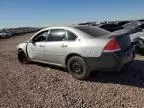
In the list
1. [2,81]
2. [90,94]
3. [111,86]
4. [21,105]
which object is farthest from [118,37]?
[2,81]

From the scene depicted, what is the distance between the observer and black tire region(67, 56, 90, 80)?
588 centimetres

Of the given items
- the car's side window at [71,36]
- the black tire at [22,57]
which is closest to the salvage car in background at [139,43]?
the car's side window at [71,36]

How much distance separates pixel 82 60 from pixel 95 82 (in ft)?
2.22

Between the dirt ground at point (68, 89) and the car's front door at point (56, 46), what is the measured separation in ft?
1.66

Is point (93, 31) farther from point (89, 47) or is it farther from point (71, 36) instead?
point (89, 47)

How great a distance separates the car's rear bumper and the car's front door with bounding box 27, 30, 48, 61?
2057 mm

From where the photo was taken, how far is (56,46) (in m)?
6.60

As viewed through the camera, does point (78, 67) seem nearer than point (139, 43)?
Yes

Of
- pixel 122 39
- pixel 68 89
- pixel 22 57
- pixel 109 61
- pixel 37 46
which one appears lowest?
pixel 68 89

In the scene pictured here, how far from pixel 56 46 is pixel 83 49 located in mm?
1120

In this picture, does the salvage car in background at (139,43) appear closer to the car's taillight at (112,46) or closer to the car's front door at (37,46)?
the car's taillight at (112,46)

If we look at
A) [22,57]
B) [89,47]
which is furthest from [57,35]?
[22,57]

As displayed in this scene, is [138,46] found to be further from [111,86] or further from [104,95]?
[104,95]

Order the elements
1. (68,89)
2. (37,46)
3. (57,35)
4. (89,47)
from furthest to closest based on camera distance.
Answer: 1. (37,46)
2. (57,35)
3. (89,47)
4. (68,89)
